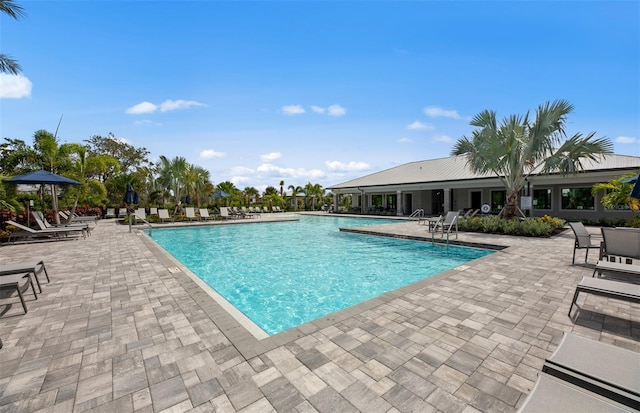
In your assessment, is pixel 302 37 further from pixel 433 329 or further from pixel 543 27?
pixel 433 329

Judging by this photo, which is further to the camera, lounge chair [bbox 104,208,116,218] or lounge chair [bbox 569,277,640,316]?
lounge chair [bbox 104,208,116,218]

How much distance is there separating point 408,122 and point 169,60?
1294cm

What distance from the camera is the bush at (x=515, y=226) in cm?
1091

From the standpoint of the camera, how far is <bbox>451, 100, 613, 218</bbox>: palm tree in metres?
11.3

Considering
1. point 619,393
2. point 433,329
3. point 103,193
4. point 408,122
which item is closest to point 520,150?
point 408,122

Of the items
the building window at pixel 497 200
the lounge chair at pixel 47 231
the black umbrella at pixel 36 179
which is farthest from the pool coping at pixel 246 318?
the building window at pixel 497 200

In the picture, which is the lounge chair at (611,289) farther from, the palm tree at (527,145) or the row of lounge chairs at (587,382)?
the palm tree at (527,145)

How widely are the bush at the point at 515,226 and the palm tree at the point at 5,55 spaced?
17443 millimetres

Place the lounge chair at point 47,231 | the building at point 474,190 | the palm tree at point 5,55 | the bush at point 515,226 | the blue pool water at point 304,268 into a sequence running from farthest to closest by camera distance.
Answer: the building at point 474,190, the bush at point 515,226, the lounge chair at point 47,231, the palm tree at point 5,55, the blue pool water at point 304,268

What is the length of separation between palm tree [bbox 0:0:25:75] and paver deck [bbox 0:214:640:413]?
302 inches

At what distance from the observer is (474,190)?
880 inches

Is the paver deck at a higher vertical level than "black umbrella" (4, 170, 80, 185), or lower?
lower

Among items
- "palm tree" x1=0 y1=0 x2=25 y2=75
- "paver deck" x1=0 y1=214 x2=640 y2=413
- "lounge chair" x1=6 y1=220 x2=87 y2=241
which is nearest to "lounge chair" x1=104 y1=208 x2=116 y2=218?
"lounge chair" x1=6 y1=220 x2=87 y2=241

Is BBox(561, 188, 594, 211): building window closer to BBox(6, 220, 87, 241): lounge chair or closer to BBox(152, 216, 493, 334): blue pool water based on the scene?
BBox(152, 216, 493, 334): blue pool water
